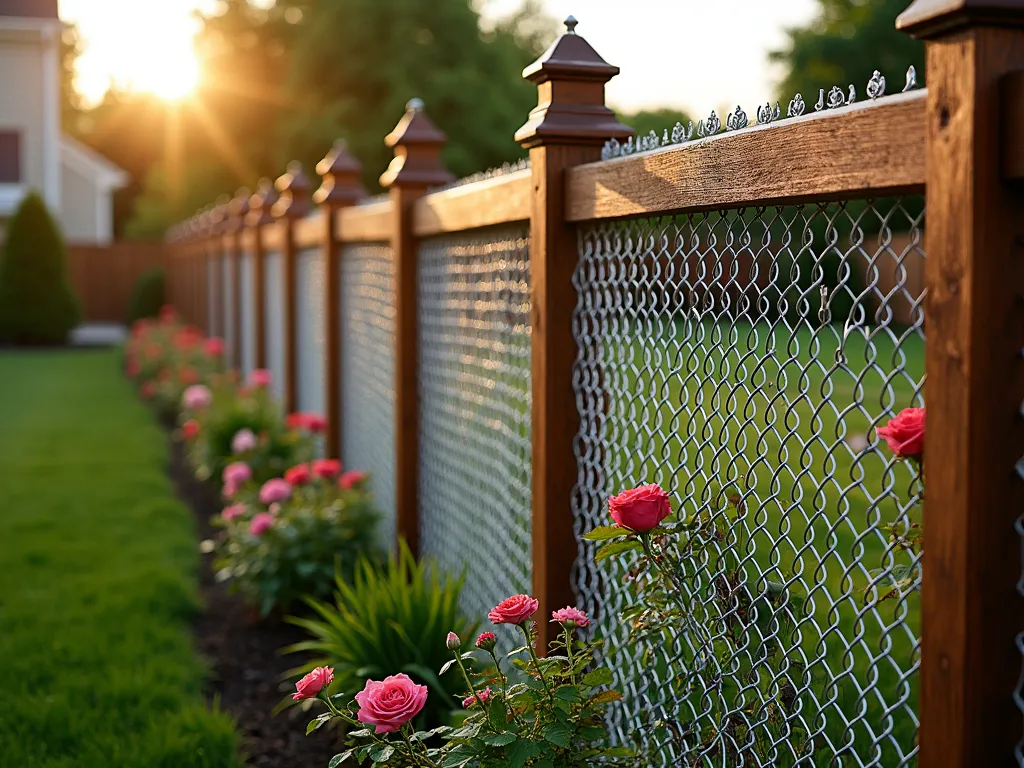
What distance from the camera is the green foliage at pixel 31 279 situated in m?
21.5

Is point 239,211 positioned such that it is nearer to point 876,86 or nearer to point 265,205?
point 265,205

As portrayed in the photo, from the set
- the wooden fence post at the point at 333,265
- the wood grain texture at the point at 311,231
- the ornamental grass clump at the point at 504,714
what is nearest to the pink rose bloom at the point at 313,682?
the ornamental grass clump at the point at 504,714

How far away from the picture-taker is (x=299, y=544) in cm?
508

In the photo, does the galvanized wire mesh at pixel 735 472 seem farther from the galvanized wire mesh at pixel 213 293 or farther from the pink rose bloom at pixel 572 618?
the galvanized wire mesh at pixel 213 293

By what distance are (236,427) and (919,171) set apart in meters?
6.56

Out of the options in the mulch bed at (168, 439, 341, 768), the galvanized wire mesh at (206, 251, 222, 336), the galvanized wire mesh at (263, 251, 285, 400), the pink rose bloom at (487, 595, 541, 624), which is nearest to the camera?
the pink rose bloom at (487, 595, 541, 624)

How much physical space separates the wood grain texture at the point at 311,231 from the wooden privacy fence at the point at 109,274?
796 inches

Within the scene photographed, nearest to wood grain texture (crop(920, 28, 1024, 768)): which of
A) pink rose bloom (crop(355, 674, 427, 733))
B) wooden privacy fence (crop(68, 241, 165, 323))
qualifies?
pink rose bloom (crop(355, 674, 427, 733))

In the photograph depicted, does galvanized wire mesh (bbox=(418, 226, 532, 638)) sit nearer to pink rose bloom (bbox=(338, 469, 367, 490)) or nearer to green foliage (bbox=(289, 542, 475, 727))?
green foliage (bbox=(289, 542, 475, 727))

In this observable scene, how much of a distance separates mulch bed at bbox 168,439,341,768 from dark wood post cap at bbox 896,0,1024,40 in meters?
2.95

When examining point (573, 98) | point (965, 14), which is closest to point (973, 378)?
point (965, 14)

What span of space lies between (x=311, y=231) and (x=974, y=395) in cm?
587

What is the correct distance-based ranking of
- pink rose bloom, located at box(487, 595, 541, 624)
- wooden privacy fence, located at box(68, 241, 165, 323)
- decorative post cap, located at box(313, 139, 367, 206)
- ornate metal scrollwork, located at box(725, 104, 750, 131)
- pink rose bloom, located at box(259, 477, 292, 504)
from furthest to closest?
1. wooden privacy fence, located at box(68, 241, 165, 323)
2. decorative post cap, located at box(313, 139, 367, 206)
3. pink rose bloom, located at box(259, 477, 292, 504)
4. pink rose bloom, located at box(487, 595, 541, 624)
5. ornate metal scrollwork, located at box(725, 104, 750, 131)

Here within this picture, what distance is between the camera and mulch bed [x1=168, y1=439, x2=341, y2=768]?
151 inches
